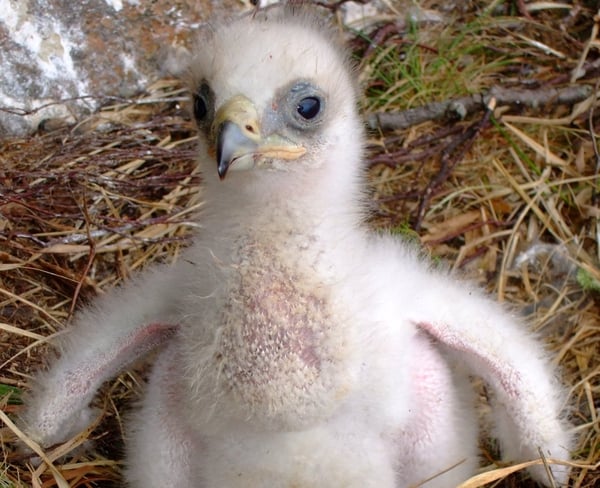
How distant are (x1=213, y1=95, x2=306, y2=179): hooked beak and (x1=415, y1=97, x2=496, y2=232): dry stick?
1.20m

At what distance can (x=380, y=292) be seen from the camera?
1781 mm

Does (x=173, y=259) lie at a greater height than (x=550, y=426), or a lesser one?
greater

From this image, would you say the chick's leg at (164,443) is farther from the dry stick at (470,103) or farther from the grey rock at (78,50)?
the dry stick at (470,103)

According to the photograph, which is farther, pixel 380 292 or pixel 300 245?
pixel 380 292

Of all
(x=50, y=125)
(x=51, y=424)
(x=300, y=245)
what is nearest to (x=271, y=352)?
(x=300, y=245)

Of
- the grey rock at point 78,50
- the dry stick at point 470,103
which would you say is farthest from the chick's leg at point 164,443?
the dry stick at point 470,103

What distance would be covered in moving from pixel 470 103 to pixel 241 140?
1.60 m

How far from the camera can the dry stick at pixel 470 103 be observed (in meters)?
2.84

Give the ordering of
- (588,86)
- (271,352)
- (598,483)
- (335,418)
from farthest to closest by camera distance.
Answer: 1. (588,86)
2. (598,483)
3. (335,418)
4. (271,352)

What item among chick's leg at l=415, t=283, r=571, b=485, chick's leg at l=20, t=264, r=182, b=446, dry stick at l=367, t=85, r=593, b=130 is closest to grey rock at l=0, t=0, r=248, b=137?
dry stick at l=367, t=85, r=593, b=130

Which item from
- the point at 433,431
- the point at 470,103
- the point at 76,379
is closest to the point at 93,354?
the point at 76,379

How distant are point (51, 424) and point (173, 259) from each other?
0.74 meters

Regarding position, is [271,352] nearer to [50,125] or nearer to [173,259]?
[173,259]

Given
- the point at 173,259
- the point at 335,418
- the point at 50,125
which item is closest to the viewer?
the point at 335,418
